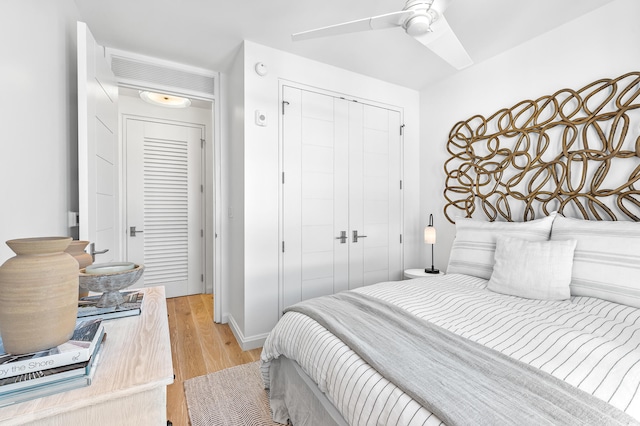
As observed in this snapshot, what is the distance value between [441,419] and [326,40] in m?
2.58

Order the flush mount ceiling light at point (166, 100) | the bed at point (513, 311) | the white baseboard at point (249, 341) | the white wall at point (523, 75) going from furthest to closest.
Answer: the flush mount ceiling light at point (166, 100), the white baseboard at point (249, 341), the white wall at point (523, 75), the bed at point (513, 311)

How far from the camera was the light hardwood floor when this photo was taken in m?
1.85

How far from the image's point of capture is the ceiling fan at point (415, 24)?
1426 mm

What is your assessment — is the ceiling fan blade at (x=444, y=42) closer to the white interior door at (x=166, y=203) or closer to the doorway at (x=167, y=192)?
the doorway at (x=167, y=192)

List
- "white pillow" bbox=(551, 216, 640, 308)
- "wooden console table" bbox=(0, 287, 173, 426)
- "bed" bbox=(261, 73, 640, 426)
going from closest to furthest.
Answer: "wooden console table" bbox=(0, 287, 173, 426)
"bed" bbox=(261, 73, 640, 426)
"white pillow" bbox=(551, 216, 640, 308)

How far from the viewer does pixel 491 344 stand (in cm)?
114

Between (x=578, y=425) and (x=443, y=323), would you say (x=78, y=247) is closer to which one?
(x=443, y=323)

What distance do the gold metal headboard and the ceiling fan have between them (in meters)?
1.20

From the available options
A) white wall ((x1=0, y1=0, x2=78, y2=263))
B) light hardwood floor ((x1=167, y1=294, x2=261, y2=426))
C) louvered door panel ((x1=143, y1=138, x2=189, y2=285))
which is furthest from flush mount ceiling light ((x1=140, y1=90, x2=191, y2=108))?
light hardwood floor ((x1=167, y1=294, x2=261, y2=426))

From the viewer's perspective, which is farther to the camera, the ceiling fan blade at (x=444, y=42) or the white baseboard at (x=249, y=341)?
the white baseboard at (x=249, y=341)

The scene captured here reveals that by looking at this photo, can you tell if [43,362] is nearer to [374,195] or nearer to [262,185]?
[262,185]

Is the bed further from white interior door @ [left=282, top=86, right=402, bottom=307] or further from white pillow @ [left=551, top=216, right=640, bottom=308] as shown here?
white interior door @ [left=282, top=86, right=402, bottom=307]

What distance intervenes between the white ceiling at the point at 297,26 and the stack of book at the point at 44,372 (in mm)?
2156

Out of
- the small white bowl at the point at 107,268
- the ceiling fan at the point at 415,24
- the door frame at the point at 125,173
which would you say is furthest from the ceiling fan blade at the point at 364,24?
the door frame at the point at 125,173
